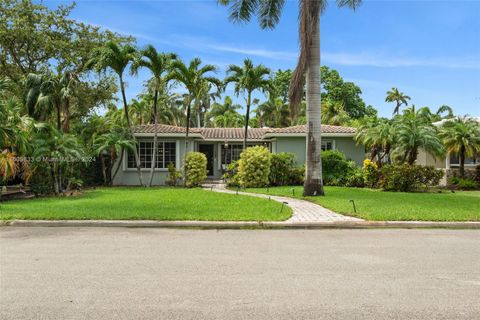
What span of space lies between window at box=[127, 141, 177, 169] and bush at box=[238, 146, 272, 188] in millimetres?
5363

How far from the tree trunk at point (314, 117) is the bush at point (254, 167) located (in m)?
4.27

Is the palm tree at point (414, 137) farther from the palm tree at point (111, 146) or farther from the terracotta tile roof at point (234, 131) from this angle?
the palm tree at point (111, 146)

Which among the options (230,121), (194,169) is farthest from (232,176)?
(230,121)

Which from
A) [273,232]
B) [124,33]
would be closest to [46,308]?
[273,232]

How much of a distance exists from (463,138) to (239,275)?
17.5 m

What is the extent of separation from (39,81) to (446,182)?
853 inches

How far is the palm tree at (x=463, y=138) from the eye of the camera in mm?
18516

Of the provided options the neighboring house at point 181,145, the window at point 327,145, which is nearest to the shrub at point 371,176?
the neighboring house at point 181,145

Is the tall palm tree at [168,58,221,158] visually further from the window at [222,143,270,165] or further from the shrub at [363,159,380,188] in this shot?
the shrub at [363,159,380,188]

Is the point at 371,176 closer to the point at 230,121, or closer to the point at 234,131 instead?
the point at 234,131

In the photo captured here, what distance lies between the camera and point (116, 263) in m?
5.81

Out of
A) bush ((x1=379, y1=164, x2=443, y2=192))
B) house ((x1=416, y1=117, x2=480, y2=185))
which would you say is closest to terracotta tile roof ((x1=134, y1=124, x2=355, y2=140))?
house ((x1=416, y1=117, x2=480, y2=185))

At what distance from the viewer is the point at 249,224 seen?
8.95m

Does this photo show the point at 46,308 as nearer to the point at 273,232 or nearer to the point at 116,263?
the point at 116,263
